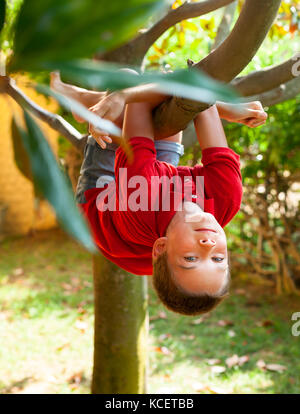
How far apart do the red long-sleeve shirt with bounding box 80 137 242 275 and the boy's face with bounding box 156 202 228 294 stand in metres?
0.05

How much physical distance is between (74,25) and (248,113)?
46.0 inches

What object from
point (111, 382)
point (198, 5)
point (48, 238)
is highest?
point (48, 238)

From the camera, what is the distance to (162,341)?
3.44 metres

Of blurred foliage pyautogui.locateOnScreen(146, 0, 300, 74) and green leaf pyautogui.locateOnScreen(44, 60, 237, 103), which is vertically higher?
blurred foliage pyautogui.locateOnScreen(146, 0, 300, 74)

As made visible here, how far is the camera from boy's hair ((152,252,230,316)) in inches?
57.7

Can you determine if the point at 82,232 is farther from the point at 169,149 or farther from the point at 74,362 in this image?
the point at 74,362

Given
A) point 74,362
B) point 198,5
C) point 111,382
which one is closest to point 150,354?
point 74,362

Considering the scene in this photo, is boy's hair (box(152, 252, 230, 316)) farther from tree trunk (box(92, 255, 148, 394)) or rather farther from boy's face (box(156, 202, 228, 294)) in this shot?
tree trunk (box(92, 255, 148, 394))

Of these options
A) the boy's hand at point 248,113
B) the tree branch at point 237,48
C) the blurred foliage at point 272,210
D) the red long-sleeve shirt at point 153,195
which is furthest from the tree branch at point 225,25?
the blurred foliage at point 272,210

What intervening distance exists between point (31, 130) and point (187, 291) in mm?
1064

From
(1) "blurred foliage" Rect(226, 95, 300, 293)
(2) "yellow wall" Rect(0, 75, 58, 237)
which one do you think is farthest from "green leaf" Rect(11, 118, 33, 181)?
(2) "yellow wall" Rect(0, 75, 58, 237)

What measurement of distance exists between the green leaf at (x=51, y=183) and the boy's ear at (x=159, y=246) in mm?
995

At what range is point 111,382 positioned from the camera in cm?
248

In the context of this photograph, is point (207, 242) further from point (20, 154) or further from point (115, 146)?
point (20, 154)
